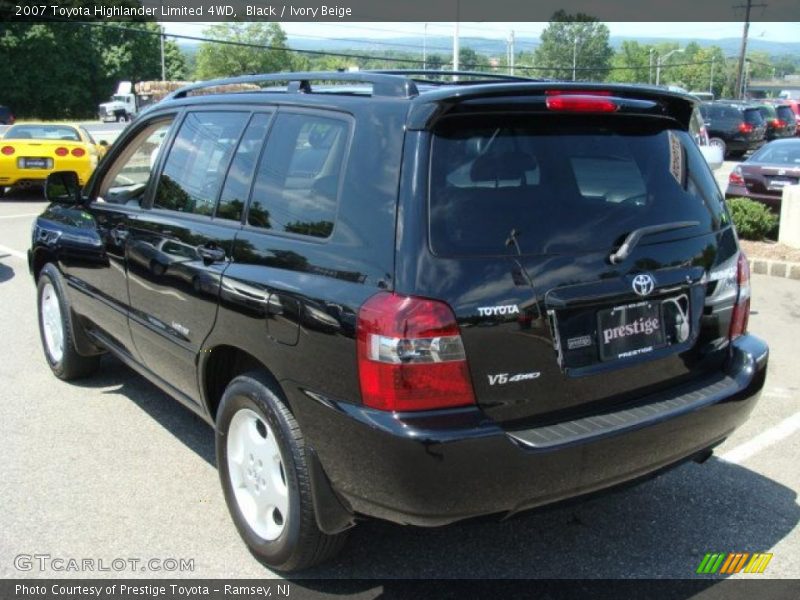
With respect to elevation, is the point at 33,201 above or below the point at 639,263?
below

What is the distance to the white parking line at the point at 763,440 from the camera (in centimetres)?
430

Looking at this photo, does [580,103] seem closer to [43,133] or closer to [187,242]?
[187,242]

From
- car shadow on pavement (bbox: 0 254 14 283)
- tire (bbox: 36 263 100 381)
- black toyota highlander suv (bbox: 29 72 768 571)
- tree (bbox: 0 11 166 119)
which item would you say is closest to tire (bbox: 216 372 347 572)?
black toyota highlander suv (bbox: 29 72 768 571)

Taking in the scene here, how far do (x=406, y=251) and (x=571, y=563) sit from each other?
1.58m

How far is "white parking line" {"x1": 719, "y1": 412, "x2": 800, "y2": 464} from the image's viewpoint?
4.30 metres

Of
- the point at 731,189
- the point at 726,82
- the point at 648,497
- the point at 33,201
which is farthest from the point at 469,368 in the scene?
the point at 726,82

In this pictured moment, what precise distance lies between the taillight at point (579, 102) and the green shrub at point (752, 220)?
7.98 meters

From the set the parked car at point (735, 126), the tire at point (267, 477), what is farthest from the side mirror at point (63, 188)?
the parked car at point (735, 126)

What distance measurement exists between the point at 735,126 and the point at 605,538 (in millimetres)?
26657

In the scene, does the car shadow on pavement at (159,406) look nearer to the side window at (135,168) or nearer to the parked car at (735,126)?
the side window at (135,168)

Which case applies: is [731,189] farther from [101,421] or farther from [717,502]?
[101,421]

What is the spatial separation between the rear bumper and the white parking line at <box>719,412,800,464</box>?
156cm

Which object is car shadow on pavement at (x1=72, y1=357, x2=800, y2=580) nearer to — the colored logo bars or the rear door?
the colored logo bars

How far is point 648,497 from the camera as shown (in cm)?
387
